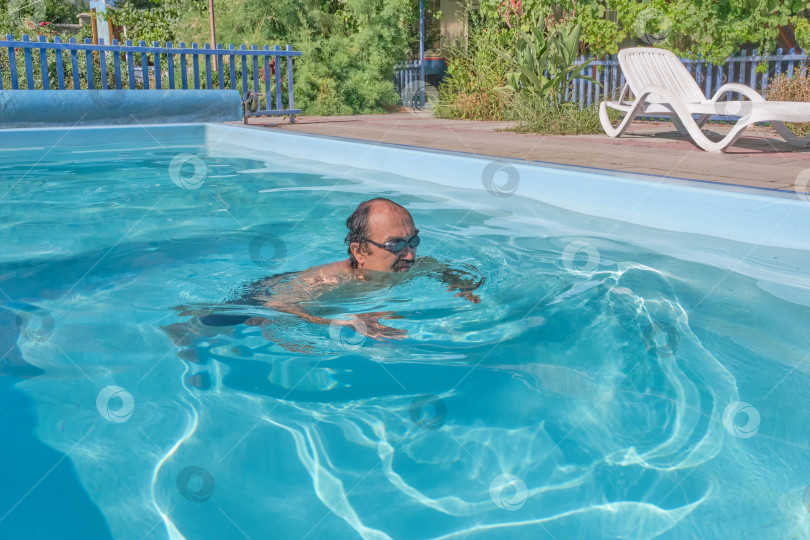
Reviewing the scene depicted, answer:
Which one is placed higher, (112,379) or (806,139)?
(806,139)

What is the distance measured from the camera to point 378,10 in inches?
640

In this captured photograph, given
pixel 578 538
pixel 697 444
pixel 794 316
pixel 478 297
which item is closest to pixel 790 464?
pixel 697 444

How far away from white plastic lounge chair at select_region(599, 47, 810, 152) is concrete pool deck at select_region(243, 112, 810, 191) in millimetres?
168

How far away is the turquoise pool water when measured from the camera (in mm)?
1796

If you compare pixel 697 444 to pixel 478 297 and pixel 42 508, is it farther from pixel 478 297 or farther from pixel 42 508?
pixel 42 508

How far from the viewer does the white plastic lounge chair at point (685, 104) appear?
6.30 m

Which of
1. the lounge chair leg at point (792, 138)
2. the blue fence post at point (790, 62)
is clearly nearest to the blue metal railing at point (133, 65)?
the lounge chair leg at point (792, 138)

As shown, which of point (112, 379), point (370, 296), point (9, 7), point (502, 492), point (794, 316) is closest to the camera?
point (502, 492)

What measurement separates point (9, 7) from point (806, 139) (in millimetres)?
25933

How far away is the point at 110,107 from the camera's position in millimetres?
10445

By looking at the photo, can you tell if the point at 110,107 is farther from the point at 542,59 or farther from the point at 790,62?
the point at 790,62

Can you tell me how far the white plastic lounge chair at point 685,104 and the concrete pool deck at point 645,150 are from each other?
0.17 meters

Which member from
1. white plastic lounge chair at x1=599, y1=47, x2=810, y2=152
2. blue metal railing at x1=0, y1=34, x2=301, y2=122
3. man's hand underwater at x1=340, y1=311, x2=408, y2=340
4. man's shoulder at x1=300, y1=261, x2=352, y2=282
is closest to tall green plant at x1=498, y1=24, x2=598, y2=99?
white plastic lounge chair at x1=599, y1=47, x2=810, y2=152

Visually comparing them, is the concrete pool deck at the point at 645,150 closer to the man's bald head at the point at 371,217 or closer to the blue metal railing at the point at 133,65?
the man's bald head at the point at 371,217
